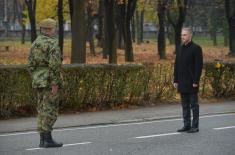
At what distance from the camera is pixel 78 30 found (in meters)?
25.0

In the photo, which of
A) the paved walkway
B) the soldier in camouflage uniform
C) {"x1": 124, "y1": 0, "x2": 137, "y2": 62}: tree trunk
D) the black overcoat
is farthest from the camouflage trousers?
{"x1": 124, "y1": 0, "x2": 137, "y2": 62}: tree trunk

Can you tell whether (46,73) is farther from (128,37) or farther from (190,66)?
(128,37)

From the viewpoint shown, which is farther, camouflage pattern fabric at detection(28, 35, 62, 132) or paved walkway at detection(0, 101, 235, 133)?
paved walkway at detection(0, 101, 235, 133)

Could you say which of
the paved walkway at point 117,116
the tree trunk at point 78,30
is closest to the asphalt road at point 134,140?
the paved walkway at point 117,116

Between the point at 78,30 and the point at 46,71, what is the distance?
578 inches

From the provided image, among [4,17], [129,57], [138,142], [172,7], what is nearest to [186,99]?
[138,142]

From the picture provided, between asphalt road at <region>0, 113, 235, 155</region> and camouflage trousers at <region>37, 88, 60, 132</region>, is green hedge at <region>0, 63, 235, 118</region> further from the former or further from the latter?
camouflage trousers at <region>37, 88, 60, 132</region>

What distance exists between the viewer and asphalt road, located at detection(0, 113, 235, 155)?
Answer: 10258 mm

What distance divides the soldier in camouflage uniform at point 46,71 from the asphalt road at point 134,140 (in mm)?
556

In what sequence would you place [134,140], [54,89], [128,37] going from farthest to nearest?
[128,37], [134,140], [54,89]

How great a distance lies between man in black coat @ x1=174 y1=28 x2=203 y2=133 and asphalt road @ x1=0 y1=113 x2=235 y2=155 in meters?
0.37

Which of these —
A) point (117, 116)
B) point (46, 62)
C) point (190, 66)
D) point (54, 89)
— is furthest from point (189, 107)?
point (46, 62)

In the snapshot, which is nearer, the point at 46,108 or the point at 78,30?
Result: the point at 46,108

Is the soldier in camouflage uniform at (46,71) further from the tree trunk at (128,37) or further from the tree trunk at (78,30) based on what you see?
the tree trunk at (128,37)
